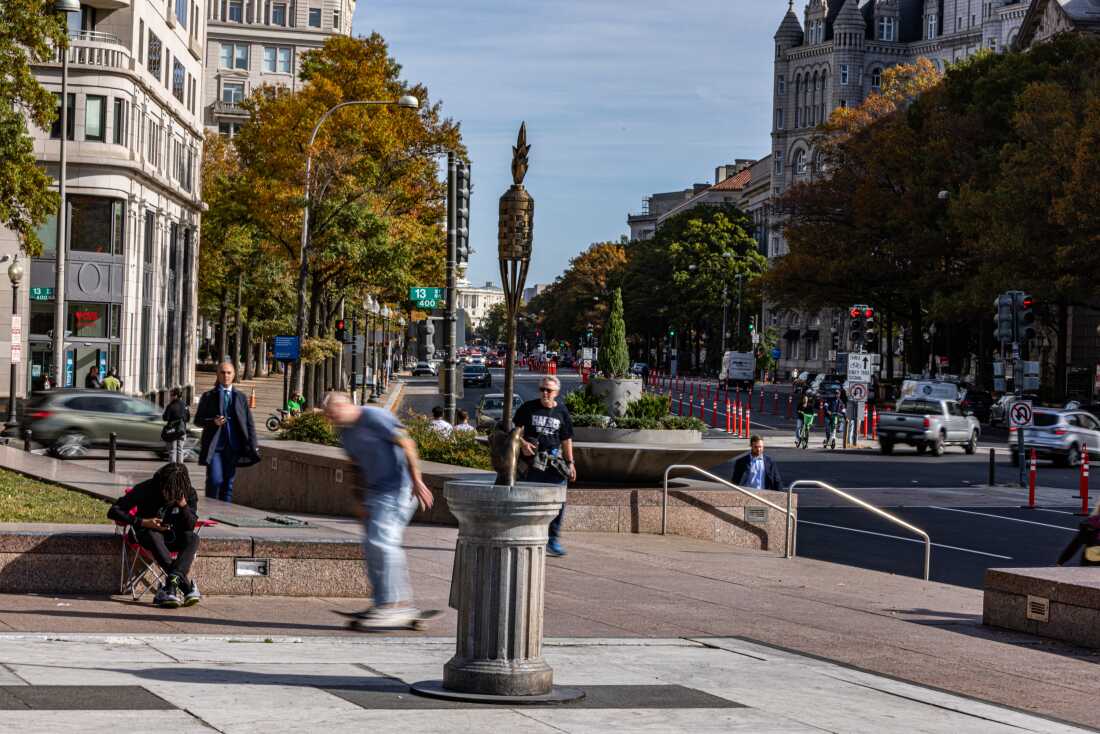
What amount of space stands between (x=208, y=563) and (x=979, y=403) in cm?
5777

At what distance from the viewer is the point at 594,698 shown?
27.0 ft

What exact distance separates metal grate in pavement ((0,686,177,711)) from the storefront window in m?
46.7

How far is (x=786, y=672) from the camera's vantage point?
31.4 ft

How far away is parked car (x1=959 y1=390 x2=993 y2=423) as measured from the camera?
65438 mm

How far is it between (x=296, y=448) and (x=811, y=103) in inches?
6020

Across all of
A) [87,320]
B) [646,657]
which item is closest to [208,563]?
[646,657]

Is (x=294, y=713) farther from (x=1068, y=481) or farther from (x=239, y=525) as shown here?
(x=1068, y=481)

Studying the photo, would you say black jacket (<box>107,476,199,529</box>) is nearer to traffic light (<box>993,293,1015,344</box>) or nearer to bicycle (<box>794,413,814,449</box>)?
traffic light (<box>993,293,1015,344</box>)

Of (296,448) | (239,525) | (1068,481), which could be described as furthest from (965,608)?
(1068,481)

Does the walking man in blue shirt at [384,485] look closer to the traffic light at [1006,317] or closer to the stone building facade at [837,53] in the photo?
the traffic light at [1006,317]

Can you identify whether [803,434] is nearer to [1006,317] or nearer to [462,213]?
[1006,317]

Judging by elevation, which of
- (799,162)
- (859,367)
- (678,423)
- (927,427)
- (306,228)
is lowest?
(927,427)

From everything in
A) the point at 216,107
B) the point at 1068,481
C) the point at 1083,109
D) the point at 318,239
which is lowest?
the point at 1068,481

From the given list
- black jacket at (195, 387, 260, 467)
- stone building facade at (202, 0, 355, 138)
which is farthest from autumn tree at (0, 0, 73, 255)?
stone building facade at (202, 0, 355, 138)
